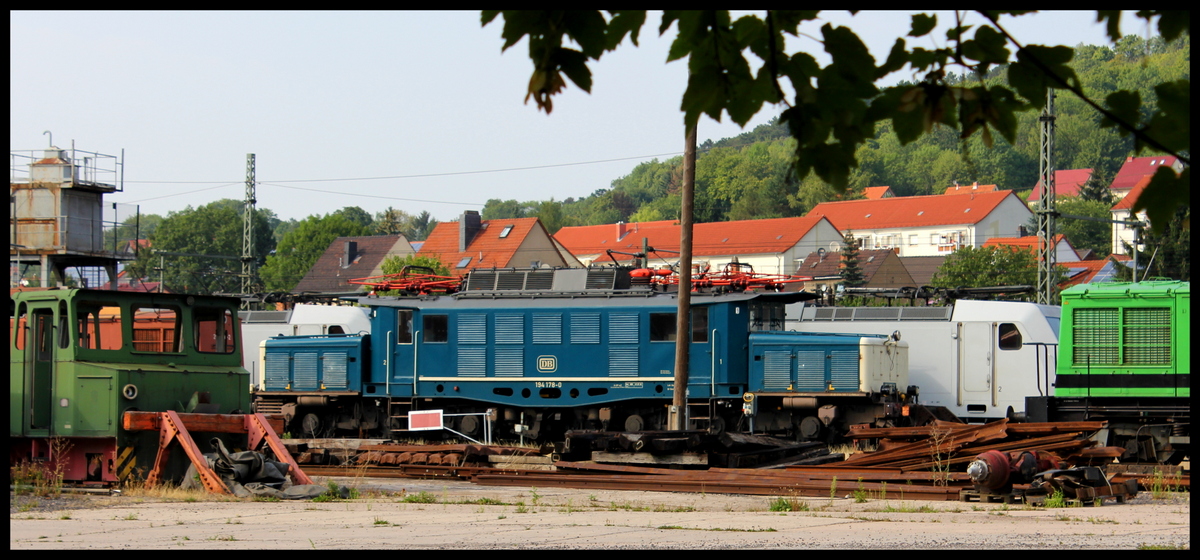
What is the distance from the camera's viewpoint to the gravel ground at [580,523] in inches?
364

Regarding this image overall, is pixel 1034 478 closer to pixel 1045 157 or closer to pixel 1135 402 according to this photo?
pixel 1135 402

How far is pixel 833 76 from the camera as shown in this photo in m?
4.05

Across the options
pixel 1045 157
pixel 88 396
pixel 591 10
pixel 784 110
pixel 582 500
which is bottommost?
pixel 582 500

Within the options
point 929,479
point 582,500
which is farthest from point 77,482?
point 929,479

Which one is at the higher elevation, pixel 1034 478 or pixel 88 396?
pixel 88 396

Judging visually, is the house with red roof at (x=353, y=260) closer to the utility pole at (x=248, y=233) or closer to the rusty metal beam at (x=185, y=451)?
the utility pole at (x=248, y=233)

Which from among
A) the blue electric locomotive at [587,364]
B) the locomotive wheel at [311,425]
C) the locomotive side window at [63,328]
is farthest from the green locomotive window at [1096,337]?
the locomotive wheel at [311,425]

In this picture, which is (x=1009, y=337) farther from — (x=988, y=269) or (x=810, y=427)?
(x=988, y=269)

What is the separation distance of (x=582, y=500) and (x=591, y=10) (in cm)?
1064

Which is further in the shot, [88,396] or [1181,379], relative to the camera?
[1181,379]

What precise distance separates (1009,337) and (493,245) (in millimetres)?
59234

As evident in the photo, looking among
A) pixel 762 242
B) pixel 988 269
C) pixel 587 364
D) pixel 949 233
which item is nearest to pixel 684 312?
pixel 587 364

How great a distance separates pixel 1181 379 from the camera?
18.4 metres

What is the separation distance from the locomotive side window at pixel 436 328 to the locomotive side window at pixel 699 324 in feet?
16.0
